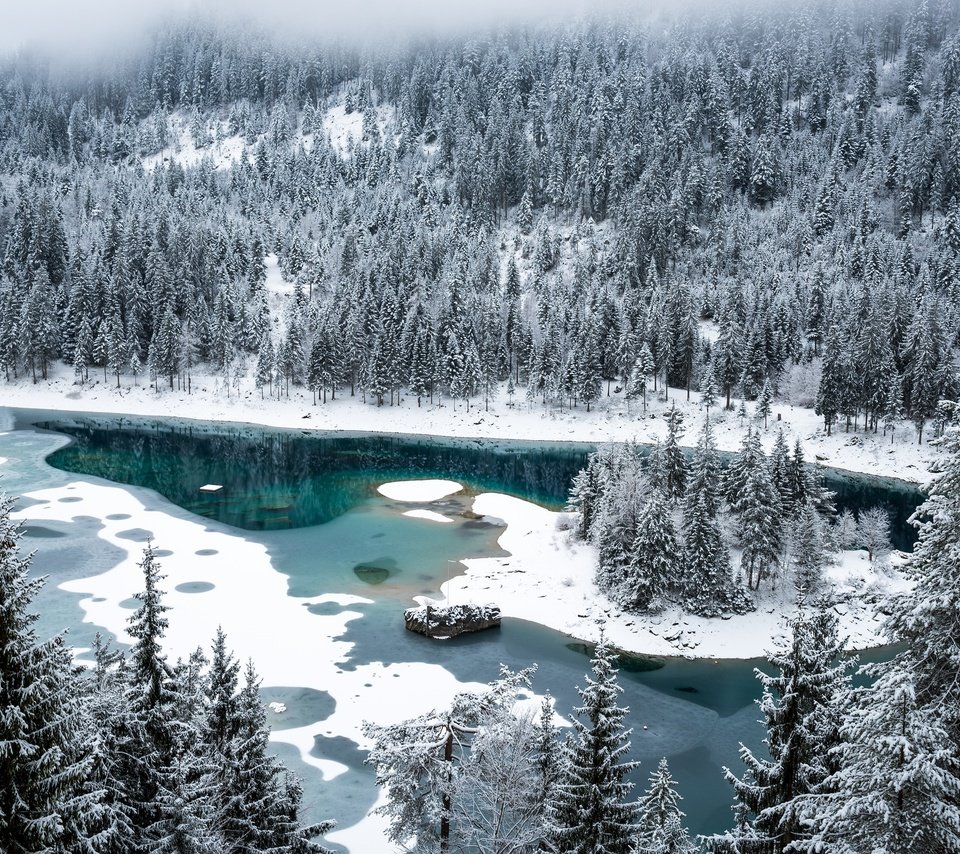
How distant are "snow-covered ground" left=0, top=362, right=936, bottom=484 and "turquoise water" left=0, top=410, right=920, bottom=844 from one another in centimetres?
530

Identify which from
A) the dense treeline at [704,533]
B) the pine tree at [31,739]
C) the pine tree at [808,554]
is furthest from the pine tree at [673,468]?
the pine tree at [31,739]

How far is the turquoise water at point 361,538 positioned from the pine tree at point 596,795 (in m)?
16.3

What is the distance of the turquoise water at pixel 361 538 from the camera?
41125mm

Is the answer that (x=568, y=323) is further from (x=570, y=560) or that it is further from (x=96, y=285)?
(x=96, y=285)

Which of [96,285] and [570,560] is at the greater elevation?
[96,285]

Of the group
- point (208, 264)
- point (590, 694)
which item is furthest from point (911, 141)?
point (590, 694)

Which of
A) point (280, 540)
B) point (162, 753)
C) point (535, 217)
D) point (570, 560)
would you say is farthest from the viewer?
point (535, 217)

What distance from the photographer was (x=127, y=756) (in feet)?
56.1

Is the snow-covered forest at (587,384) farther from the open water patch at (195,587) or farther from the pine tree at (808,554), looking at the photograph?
the open water patch at (195,587)

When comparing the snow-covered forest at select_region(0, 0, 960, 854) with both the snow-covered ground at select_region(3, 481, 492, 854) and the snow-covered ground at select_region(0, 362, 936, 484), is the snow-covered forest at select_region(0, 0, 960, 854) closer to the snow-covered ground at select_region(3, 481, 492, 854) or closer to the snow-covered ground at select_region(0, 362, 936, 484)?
the snow-covered ground at select_region(0, 362, 936, 484)

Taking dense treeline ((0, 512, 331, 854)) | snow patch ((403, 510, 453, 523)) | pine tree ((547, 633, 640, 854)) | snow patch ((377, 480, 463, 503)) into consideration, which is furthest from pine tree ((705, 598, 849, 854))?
snow patch ((377, 480, 463, 503))

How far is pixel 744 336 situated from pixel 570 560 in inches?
3034

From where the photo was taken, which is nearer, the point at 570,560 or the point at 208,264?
the point at 570,560

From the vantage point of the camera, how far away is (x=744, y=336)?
126 m
